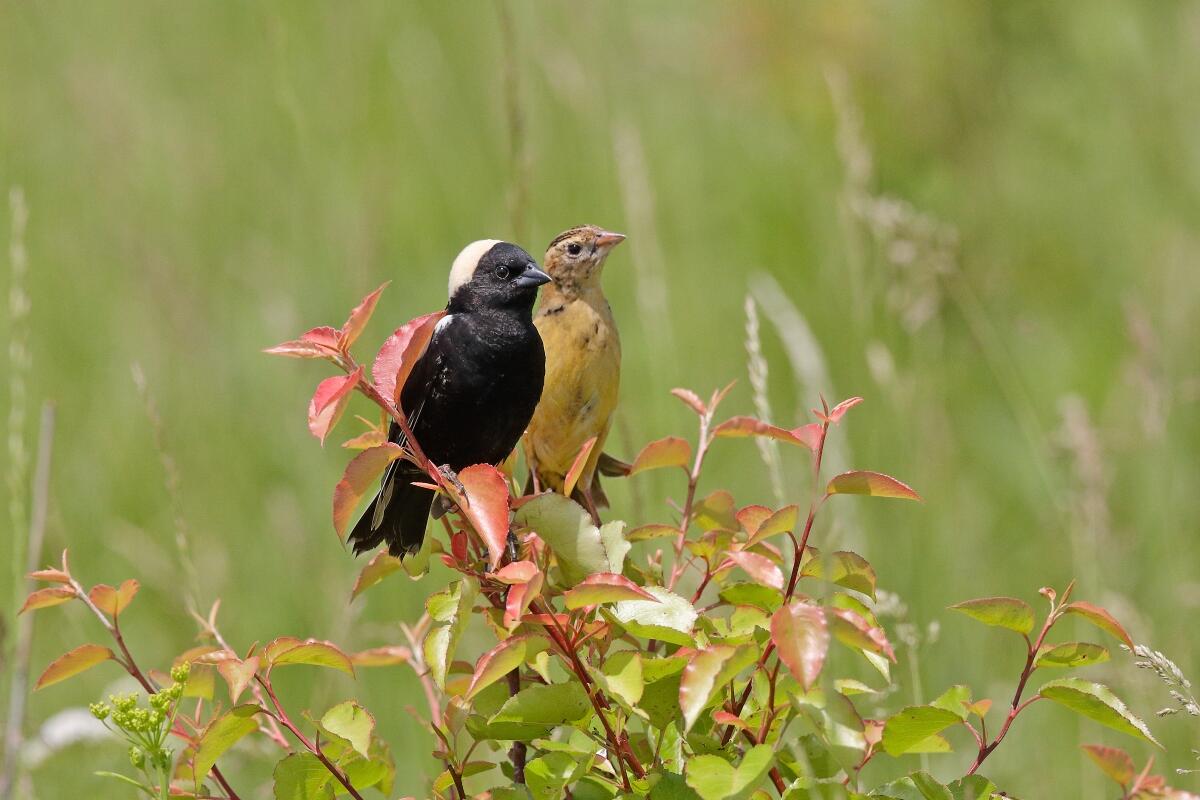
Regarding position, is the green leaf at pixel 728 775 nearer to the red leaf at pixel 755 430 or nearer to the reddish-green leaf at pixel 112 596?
the red leaf at pixel 755 430

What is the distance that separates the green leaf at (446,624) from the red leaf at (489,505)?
5 centimetres

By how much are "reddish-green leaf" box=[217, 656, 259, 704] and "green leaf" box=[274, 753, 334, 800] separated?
12 centimetres

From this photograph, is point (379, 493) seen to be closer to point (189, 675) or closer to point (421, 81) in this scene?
point (189, 675)

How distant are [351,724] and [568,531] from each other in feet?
1.16

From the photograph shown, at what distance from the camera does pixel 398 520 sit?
7.01 ft

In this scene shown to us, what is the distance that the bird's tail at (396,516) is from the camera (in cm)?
208

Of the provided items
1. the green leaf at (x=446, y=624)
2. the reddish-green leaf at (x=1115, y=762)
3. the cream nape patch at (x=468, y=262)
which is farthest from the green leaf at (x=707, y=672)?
the cream nape patch at (x=468, y=262)

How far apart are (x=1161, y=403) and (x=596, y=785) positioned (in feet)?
8.80

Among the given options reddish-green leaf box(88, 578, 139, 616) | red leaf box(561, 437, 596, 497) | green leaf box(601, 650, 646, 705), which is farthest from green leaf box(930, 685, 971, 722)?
reddish-green leaf box(88, 578, 139, 616)

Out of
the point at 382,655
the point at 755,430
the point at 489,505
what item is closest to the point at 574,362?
the point at 382,655

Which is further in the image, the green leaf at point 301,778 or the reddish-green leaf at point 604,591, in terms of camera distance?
the green leaf at point 301,778

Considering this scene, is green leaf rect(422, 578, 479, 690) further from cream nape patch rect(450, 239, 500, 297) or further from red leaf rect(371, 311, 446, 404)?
cream nape patch rect(450, 239, 500, 297)

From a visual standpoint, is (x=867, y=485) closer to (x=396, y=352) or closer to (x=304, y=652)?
(x=396, y=352)

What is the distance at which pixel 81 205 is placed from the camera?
6859 millimetres
